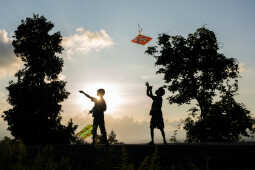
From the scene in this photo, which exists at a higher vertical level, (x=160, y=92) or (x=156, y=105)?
(x=160, y=92)

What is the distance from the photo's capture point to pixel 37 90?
2503 centimetres

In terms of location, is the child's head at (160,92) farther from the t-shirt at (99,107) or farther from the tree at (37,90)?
the tree at (37,90)

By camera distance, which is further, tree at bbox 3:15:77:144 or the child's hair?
tree at bbox 3:15:77:144

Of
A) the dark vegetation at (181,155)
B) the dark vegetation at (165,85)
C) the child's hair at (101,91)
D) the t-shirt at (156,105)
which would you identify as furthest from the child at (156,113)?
the dark vegetation at (165,85)

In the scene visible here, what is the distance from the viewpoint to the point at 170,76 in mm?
27172

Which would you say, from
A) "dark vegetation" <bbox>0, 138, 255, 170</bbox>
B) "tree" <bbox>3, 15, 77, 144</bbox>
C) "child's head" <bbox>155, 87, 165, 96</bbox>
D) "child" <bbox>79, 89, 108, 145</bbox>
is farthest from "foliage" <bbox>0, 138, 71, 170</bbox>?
"tree" <bbox>3, 15, 77, 144</bbox>

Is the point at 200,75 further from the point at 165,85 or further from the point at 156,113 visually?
the point at 156,113

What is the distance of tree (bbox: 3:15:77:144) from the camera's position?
24.2 meters

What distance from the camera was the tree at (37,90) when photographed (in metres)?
24.2

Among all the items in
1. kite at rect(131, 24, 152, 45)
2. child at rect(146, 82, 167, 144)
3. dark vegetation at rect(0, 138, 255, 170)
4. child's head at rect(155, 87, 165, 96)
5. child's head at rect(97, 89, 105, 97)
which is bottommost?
dark vegetation at rect(0, 138, 255, 170)

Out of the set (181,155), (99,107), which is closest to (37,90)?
(99,107)

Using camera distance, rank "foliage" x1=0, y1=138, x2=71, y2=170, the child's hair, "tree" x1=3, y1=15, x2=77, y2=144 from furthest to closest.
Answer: "tree" x1=3, y1=15, x2=77, y2=144, the child's hair, "foliage" x1=0, y1=138, x2=71, y2=170

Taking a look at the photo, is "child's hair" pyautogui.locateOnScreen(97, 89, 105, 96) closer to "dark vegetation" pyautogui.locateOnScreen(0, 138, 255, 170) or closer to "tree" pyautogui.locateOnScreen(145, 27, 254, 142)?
"dark vegetation" pyautogui.locateOnScreen(0, 138, 255, 170)

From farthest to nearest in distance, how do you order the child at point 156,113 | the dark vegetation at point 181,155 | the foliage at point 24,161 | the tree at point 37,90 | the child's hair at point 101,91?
the tree at point 37,90 → the child's hair at point 101,91 → the child at point 156,113 → the dark vegetation at point 181,155 → the foliage at point 24,161
